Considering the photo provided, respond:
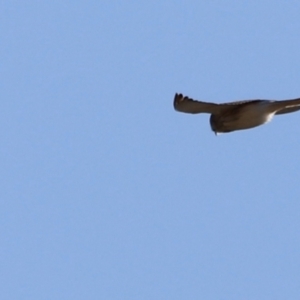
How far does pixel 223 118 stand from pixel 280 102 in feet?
3.04

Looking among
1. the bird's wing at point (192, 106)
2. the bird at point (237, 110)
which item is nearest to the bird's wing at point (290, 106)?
the bird at point (237, 110)

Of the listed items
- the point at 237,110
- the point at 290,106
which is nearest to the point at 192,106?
the point at 237,110

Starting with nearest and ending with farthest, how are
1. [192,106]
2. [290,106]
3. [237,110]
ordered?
[290,106] < [237,110] < [192,106]

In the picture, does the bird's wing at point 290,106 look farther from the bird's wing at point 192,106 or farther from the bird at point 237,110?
the bird's wing at point 192,106

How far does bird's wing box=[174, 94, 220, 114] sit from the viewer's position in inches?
668

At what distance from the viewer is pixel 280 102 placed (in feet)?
53.7

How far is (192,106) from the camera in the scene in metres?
17.2

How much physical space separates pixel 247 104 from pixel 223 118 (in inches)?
22.2

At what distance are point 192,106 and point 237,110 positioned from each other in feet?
2.37

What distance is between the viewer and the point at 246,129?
55.5 feet

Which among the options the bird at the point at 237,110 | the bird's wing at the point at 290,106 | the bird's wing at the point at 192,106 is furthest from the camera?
the bird's wing at the point at 192,106

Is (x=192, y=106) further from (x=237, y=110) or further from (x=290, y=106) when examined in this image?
(x=290, y=106)

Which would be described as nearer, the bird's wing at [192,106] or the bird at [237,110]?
the bird at [237,110]

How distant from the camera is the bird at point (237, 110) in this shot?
16.4m
